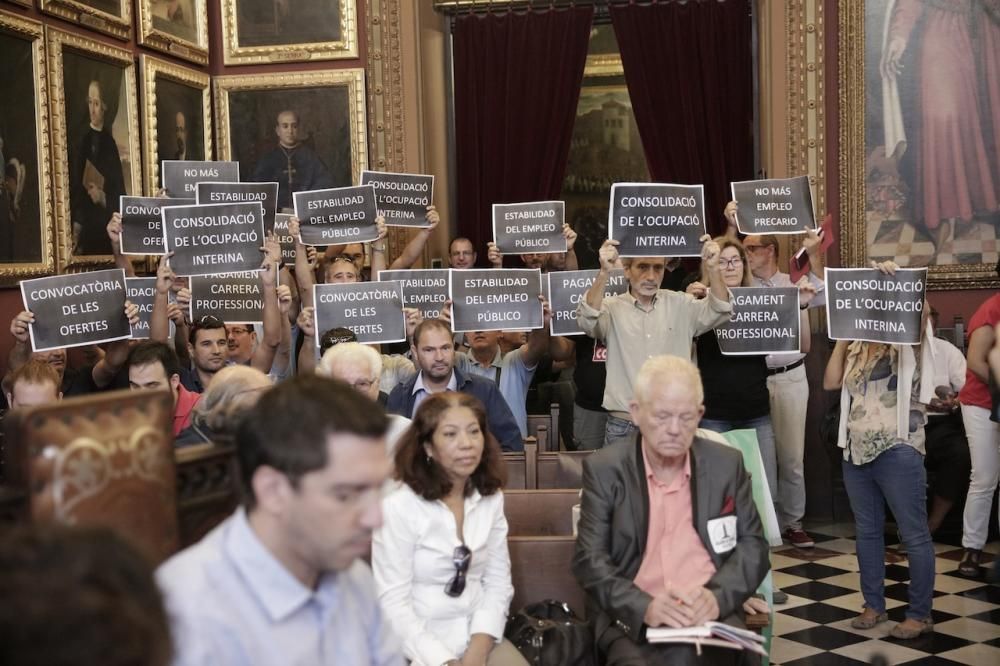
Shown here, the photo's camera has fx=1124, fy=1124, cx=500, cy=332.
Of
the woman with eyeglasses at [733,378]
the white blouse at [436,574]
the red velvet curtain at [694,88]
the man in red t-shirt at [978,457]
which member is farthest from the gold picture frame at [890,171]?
the white blouse at [436,574]

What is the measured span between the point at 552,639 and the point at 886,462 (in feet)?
7.97

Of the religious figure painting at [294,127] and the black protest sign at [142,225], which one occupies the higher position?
the religious figure painting at [294,127]

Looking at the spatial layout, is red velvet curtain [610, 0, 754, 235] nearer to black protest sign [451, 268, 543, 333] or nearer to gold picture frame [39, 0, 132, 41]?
black protest sign [451, 268, 543, 333]

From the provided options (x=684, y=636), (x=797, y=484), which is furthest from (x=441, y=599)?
(x=797, y=484)

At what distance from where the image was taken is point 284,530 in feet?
6.26

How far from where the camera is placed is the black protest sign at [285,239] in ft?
26.6

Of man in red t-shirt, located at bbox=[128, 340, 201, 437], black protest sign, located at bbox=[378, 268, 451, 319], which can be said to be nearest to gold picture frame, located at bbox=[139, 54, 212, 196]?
black protest sign, located at bbox=[378, 268, 451, 319]

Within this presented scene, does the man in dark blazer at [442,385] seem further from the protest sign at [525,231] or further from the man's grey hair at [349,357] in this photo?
the protest sign at [525,231]

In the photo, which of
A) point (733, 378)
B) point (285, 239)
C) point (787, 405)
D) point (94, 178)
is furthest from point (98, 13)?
point (787, 405)

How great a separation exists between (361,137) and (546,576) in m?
6.54

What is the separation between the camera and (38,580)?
121 centimetres

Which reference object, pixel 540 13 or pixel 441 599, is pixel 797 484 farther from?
pixel 540 13

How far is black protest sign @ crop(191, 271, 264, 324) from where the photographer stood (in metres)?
7.11

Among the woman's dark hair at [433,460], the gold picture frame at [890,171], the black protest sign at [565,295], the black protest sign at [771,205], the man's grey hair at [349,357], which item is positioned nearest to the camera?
the woman's dark hair at [433,460]
